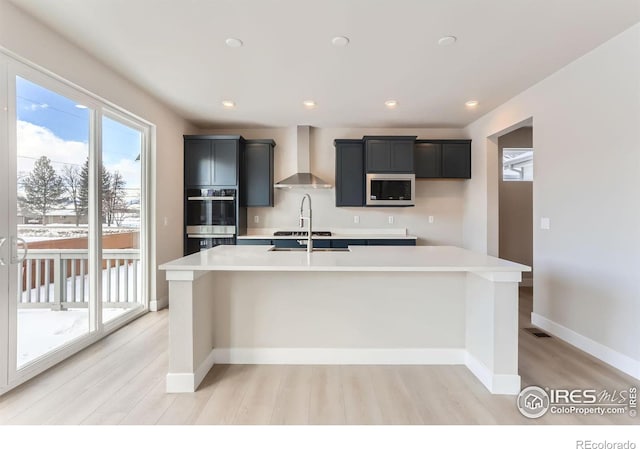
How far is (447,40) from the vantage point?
2.42 metres

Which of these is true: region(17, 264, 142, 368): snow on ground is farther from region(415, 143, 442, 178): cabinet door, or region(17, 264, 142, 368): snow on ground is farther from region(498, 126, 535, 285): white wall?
region(498, 126, 535, 285): white wall

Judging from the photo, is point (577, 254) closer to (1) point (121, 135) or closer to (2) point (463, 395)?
(2) point (463, 395)

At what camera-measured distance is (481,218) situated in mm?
4414

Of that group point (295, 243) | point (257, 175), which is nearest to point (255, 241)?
point (295, 243)

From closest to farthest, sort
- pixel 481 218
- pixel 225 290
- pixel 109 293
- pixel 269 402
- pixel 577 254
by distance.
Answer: pixel 269 402 < pixel 225 290 < pixel 577 254 < pixel 109 293 < pixel 481 218

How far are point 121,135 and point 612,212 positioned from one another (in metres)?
4.64

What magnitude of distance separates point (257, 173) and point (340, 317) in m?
3.04

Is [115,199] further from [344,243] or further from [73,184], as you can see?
[344,243]

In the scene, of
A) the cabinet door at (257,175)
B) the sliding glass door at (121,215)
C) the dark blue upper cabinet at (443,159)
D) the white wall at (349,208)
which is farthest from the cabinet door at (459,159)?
the sliding glass door at (121,215)

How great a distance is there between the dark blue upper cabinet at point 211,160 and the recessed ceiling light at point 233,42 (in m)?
2.09

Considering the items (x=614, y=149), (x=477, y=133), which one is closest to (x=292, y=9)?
(x=614, y=149)

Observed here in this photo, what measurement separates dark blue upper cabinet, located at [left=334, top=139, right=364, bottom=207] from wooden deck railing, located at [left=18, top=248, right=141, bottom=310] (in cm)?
289

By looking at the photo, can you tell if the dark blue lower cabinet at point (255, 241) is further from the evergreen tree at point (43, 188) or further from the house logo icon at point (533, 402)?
the house logo icon at point (533, 402)
